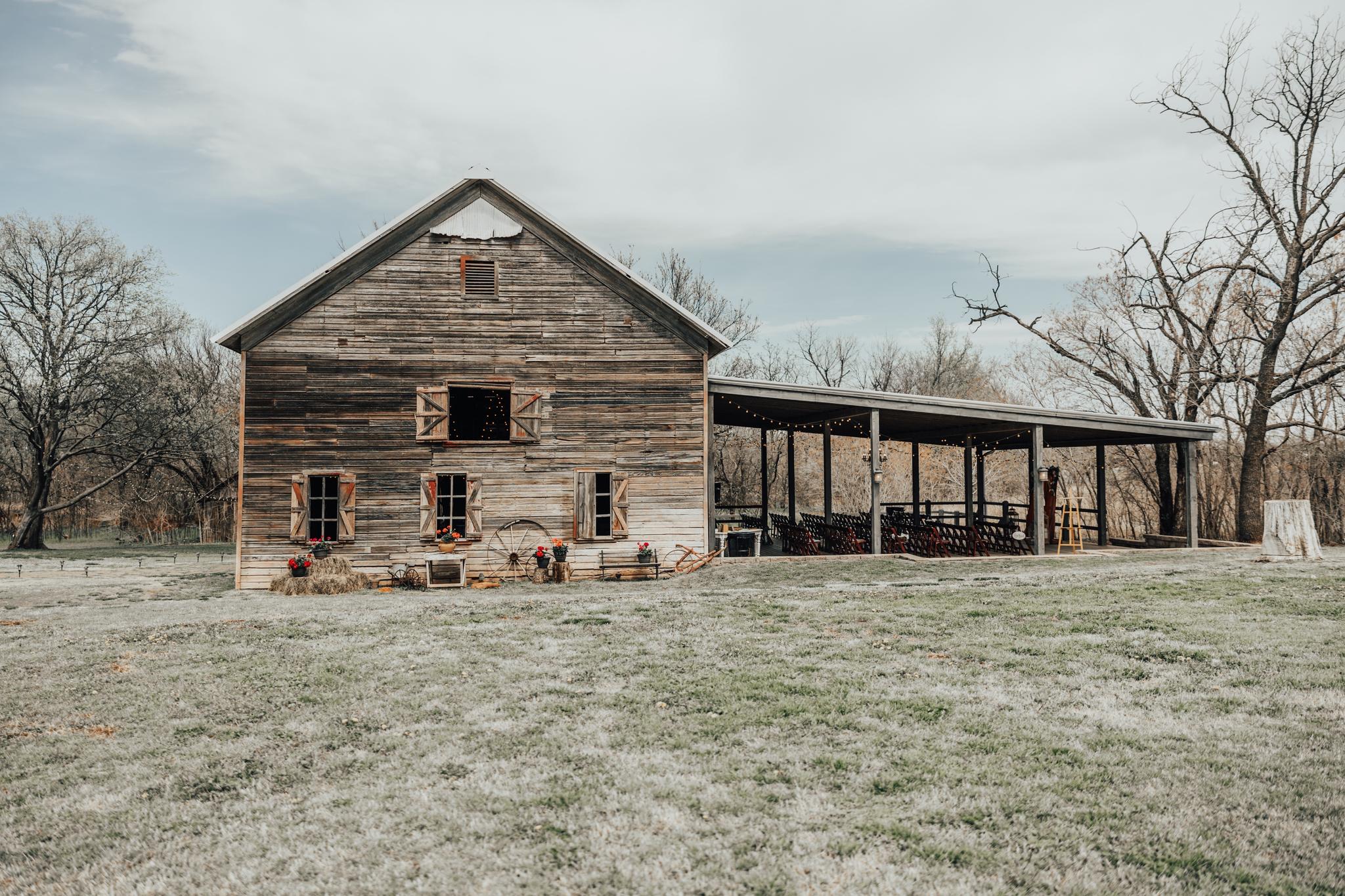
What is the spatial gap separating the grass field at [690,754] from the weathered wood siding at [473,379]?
4.69 m

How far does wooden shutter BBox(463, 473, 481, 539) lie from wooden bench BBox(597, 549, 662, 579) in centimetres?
232

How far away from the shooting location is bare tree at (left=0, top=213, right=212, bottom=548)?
26156 mm

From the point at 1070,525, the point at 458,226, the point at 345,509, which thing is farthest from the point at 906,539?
the point at 345,509

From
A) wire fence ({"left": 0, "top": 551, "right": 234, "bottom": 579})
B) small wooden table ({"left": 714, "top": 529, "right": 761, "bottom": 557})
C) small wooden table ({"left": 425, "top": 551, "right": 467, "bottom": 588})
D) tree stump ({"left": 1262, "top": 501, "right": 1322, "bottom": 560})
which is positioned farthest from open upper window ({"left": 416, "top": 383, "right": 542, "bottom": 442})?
tree stump ({"left": 1262, "top": 501, "right": 1322, "bottom": 560})

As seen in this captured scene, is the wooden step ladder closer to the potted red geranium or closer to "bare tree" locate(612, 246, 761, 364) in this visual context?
the potted red geranium

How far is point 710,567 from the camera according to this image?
50.9 ft

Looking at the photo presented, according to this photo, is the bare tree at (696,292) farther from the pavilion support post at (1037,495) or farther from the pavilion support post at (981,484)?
the pavilion support post at (1037,495)

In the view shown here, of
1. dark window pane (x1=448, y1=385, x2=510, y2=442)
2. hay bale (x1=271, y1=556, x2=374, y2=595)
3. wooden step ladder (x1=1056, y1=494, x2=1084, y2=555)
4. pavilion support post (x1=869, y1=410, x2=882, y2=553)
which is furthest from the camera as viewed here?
dark window pane (x1=448, y1=385, x2=510, y2=442)

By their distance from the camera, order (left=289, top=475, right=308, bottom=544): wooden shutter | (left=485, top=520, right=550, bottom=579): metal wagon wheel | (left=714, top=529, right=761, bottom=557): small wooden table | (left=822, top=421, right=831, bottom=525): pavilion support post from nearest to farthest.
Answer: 1. (left=289, top=475, right=308, bottom=544): wooden shutter
2. (left=485, top=520, right=550, bottom=579): metal wagon wheel
3. (left=714, top=529, right=761, bottom=557): small wooden table
4. (left=822, top=421, right=831, bottom=525): pavilion support post

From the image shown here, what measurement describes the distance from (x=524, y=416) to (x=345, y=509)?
11.9 ft

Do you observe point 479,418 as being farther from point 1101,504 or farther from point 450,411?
point 1101,504

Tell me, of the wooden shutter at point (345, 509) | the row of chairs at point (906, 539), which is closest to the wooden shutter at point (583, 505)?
the wooden shutter at point (345, 509)

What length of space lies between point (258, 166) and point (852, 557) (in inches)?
1305

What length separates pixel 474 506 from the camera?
49.0 feet
